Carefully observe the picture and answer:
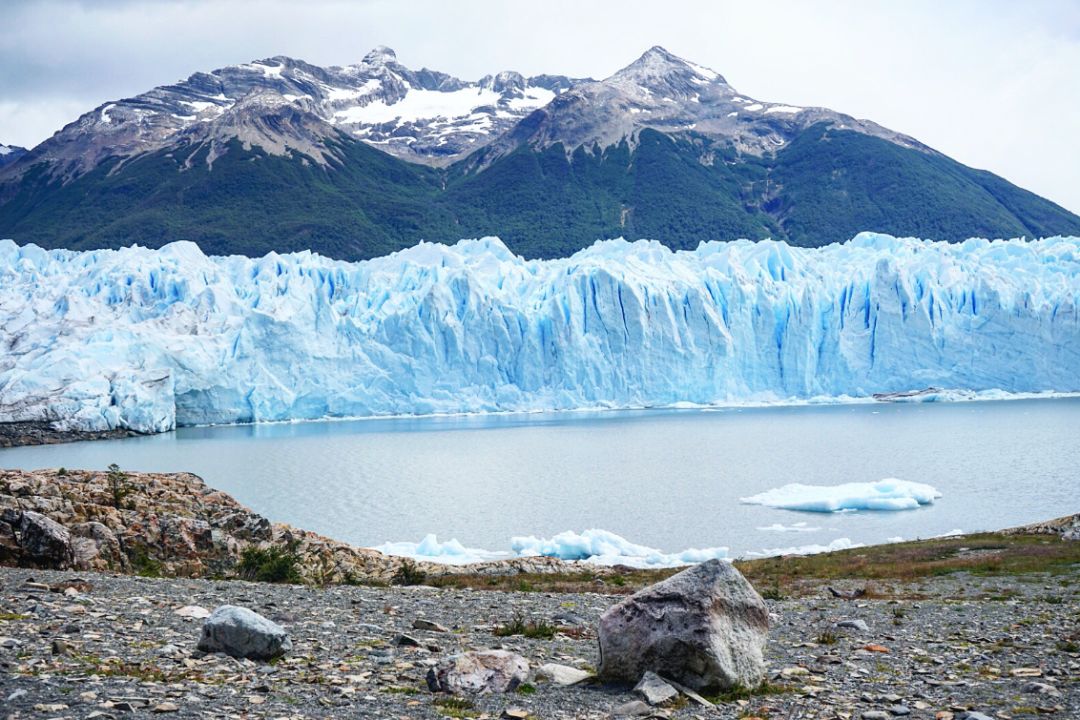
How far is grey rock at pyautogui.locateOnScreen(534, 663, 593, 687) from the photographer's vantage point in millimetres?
6375

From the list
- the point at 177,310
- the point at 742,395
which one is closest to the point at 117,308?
the point at 177,310

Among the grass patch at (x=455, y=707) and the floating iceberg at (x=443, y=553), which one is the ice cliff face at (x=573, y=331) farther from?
the grass patch at (x=455, y=707)

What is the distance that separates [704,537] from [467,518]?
25.4ft

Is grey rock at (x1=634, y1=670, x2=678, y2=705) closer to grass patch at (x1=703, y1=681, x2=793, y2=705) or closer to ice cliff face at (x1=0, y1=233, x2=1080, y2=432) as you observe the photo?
grass patch at (x1=703, y1=681, x2=793, y2=705)

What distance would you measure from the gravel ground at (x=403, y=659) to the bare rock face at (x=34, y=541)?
3.33ft

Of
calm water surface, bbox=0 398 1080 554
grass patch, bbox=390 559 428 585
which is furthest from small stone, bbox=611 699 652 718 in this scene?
calm water surface, bbox=0 398 1080 554

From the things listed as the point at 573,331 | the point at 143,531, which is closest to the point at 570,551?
the point at 143,531

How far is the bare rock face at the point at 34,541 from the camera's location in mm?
10727

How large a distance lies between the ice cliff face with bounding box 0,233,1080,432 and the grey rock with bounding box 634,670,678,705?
186 ft

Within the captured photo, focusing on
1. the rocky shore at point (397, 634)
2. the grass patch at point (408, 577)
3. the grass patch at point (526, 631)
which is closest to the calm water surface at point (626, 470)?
the grass patch at point (408, 577)

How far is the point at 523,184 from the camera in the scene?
477 feet

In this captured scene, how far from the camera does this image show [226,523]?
13328mm

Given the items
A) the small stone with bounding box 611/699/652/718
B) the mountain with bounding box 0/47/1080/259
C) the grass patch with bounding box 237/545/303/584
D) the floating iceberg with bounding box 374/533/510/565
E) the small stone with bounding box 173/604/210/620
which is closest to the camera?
the small stone with bounding box 611/699/652/718

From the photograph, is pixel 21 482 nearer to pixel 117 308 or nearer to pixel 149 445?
pixel 149 445
